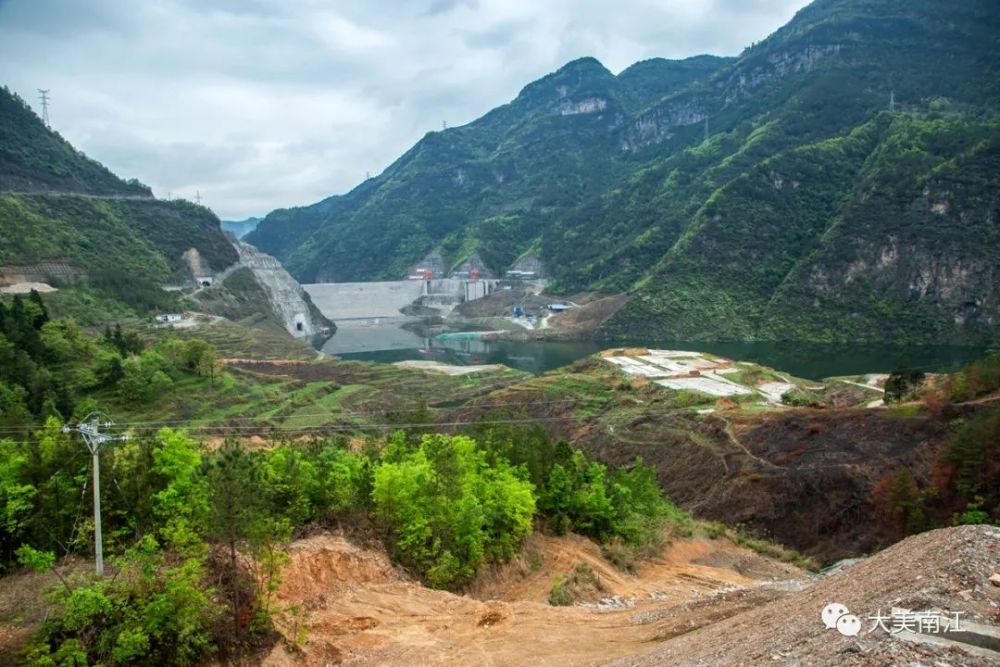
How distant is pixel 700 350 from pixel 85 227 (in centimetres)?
9403

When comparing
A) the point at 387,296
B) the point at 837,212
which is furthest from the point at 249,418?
the point at 837,212

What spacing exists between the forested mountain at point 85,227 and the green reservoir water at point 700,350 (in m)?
29.4

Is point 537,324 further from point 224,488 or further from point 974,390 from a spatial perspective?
point 224,488

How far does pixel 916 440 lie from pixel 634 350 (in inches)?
1908

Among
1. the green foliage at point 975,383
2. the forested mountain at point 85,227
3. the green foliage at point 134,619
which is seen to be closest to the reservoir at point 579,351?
the green foliage at point 975,383

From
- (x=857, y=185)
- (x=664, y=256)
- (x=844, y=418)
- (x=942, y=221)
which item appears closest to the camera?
(x=844, y=418)

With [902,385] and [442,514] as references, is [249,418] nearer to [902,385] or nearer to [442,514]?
[442,514]

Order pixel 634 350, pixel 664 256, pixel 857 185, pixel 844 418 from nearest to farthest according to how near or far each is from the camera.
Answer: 1. pixel 844 418
2. pixel 634 350
3. pixel 857 185
4. pixel 664 256

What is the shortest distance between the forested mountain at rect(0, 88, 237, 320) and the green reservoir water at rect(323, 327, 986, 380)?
29416 millimetres

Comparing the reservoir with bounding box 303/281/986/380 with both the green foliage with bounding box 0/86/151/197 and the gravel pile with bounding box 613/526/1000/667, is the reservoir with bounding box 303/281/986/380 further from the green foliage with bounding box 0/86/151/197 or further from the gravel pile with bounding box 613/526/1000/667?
the gravel pile with bounding box 613/526/1000/667

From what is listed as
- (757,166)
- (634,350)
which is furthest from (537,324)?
(757,166)

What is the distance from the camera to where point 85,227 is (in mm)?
98000

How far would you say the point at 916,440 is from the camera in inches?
1517

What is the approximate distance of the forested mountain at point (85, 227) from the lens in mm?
82062
